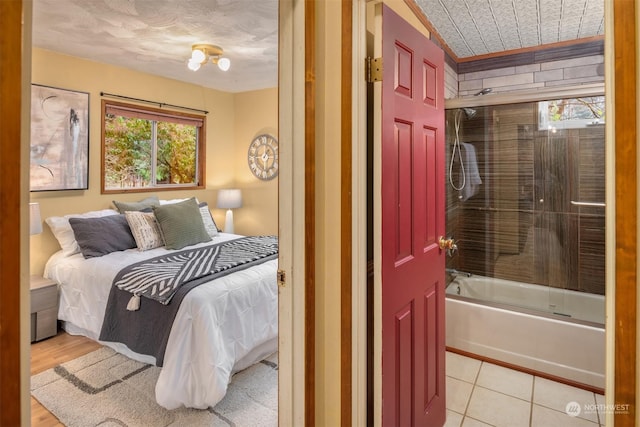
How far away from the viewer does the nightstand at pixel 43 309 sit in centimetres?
291

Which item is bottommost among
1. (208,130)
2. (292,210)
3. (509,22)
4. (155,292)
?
(155,292)

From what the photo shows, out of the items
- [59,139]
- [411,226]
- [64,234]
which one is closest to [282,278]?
[411,226]

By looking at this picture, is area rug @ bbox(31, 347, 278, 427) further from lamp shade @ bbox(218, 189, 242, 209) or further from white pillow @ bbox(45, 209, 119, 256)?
lamp shade @ bbox(218, 189, 242, 209)

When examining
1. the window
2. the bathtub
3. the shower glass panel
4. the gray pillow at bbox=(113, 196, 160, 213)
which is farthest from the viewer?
the window

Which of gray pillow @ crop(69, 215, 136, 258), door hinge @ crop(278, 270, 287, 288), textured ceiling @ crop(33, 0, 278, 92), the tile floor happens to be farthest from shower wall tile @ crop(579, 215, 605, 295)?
gray pillow @ crop(69, 215, 136, 258)

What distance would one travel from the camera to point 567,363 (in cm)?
233

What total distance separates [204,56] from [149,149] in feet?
5.55

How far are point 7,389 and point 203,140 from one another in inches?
173

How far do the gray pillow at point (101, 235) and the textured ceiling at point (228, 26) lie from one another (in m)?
1.54

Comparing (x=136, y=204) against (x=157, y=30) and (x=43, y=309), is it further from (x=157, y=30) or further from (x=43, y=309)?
(x=157, y=30)

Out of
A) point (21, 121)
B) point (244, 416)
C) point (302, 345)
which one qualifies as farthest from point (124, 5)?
point (244, 416)

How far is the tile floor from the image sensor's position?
1991 mm

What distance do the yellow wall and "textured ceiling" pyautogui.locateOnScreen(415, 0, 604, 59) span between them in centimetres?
252

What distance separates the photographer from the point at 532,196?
10.7 feet
